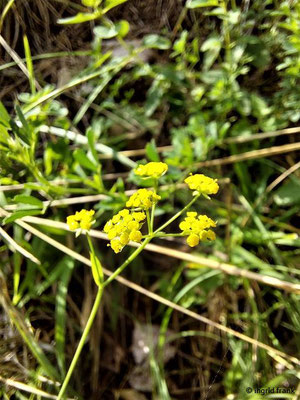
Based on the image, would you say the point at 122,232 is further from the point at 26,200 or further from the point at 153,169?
the point at 26,200

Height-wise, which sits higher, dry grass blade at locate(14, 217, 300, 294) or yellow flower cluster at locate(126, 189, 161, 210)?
yellow flower cluster at locate(126, 189, 161, 210)

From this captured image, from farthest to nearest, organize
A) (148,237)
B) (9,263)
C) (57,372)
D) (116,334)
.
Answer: (116,334) < (9,263) < (57,372) < (148,237)

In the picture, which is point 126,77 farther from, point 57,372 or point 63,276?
point 57,372

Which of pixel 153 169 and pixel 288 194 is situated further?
pixel 288 194

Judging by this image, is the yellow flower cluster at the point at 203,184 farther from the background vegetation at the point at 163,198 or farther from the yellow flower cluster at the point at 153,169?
the background vegetation at the point at 163,198

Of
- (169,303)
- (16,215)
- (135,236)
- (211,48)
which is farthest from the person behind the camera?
(211,48)

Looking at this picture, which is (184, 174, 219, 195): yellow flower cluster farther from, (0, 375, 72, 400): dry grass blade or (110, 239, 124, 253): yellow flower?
(0, 375, 72, 400): dry grass blade

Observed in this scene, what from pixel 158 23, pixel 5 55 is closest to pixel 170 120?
pixel 158 23

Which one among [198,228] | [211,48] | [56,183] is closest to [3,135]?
[56,183]

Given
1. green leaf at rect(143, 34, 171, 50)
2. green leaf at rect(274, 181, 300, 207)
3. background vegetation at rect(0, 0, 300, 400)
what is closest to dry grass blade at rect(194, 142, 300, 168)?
background vegetation at rect(0, 0, 300, 400)
